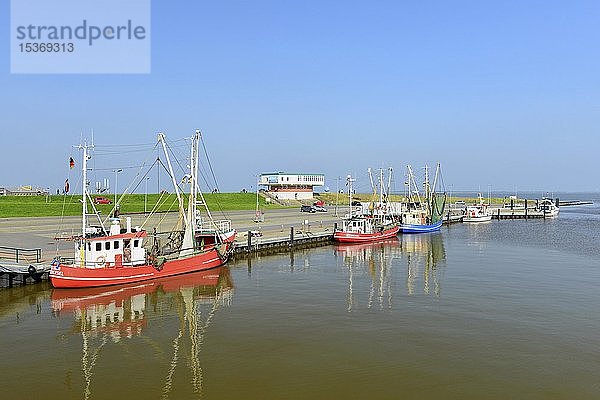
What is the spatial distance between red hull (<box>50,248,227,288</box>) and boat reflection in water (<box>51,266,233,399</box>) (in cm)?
44

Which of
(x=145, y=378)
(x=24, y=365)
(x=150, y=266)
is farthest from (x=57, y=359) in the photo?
(x=150, y=266)

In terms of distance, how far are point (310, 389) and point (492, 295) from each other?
2093 cm

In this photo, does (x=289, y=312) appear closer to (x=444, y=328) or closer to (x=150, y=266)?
(x=444, y=328)

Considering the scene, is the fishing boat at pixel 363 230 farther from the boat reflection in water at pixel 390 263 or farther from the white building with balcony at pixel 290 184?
the white building with balcony at pixel 290 184

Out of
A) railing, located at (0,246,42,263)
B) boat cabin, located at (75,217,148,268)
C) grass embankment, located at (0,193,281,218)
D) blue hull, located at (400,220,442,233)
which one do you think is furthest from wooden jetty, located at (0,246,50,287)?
blue hull, located at (400,220,442,233)

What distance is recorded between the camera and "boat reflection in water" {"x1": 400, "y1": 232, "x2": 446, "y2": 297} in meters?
41.9

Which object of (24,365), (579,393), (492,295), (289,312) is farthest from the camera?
(492,295)

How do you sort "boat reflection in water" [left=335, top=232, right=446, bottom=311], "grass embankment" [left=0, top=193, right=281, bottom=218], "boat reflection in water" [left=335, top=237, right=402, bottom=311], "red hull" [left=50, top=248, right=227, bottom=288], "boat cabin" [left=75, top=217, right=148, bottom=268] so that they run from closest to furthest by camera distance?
"red hull" [left=50, top=248, right=227, bottom=288], "boat reflection in water" [left=335, top=237, right=402, bottom=311], "boat cabin" [left=75, top=217, right=148, bottom=268], "boat reflection in water" [left=335, top=232, right=446, bottom=311], "grass embankment" [left=0, top=193, right=281, bottom=218]

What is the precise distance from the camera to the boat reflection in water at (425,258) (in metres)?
41.9

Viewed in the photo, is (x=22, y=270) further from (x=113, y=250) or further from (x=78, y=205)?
(x=78, y=205)

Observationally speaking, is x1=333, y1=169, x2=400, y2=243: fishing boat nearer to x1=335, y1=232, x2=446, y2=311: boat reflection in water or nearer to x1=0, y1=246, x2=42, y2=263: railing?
x1=335, y1=232, x2=446, y2=311: boat reflection in water

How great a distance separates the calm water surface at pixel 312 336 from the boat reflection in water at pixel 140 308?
129mm

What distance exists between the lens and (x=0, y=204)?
319 feet

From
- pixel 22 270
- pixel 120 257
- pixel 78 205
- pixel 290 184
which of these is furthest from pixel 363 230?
pixel 290 184
